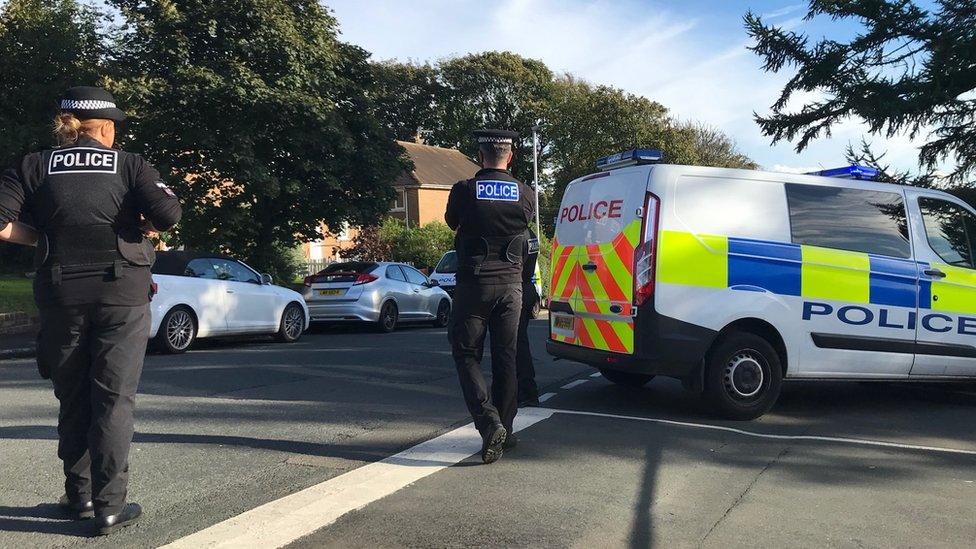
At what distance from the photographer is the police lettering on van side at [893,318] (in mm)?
6887

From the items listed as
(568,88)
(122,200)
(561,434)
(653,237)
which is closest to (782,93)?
(653,237)

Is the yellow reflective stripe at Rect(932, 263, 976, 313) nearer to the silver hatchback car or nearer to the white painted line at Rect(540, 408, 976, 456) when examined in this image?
the white painted line at Rect(540, 408, 976, 456)

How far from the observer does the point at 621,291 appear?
664cm

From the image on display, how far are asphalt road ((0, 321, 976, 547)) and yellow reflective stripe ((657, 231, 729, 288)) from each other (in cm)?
115

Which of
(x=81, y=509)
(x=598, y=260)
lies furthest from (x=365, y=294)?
(x=81, y=509)

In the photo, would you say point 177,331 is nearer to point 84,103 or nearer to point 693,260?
point 693,260

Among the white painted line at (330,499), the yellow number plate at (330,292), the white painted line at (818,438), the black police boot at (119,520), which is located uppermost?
the yellow number plate at (330,292)

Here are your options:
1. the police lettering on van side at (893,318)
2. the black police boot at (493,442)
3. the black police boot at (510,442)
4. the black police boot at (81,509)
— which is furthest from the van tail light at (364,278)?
the black police boot at (81,509)

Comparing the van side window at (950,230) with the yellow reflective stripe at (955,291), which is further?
the van side window at (950,230)

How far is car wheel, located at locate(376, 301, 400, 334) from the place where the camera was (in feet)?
51.2

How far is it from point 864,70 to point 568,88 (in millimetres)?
42445

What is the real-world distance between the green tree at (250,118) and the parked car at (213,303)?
13.7ft

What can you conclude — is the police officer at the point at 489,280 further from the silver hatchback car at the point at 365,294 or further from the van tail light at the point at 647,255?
the silver hatchback car at the point at 365,294

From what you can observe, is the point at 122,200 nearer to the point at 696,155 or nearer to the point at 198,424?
the point at 198,424
